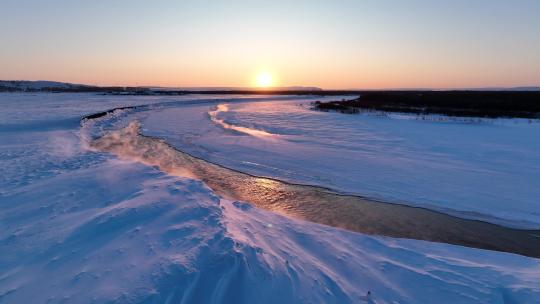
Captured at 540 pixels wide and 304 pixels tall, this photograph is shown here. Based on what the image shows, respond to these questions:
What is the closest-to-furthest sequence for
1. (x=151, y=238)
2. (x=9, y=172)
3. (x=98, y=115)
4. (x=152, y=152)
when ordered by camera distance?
(x=151, y=238), (x=9, y=172), (x=152, y=152), (x=98, y=115)

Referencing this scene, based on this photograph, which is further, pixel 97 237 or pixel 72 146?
pixel 72 146

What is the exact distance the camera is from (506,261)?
538 cm

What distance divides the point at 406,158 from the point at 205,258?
31.8ft

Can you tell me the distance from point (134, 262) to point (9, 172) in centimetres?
749

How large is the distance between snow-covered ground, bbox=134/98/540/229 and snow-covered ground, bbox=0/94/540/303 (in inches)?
120

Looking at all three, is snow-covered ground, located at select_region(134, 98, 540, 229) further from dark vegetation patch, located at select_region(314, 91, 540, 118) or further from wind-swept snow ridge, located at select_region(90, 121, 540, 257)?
dark vegetation patch, located at select_region(314, 91, 540, 118)

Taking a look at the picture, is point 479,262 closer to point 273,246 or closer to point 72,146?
point 273,246

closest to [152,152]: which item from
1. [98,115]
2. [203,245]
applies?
[203,245]

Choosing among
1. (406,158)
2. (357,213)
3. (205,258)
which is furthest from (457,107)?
(205,258)

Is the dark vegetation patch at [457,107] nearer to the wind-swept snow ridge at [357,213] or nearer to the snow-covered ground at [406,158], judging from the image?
the snow-covered ground at [406,158]

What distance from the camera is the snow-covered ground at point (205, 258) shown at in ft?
13.6

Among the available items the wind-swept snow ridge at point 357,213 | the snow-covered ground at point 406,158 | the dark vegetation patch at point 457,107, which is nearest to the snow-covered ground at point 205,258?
the wind-swept snow ridge at point 357,213

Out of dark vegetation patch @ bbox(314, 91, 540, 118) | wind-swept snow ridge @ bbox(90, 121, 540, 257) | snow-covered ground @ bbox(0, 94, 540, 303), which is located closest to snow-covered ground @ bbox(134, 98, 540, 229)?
wind-swept snow ridge @ bbox(90, 121, 540, 257)

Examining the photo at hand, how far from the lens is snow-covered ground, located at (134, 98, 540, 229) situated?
848 cm
